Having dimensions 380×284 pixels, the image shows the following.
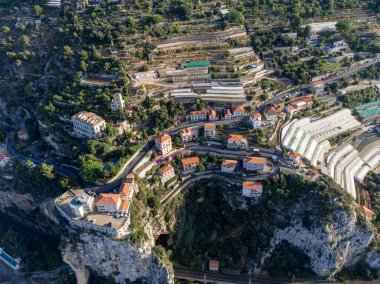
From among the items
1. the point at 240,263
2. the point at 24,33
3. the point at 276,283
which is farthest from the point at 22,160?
the point at 276,283

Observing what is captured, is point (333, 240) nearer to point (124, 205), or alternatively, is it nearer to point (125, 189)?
point (124, 205)

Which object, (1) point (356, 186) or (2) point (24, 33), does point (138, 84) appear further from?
(1) point (356, 186)

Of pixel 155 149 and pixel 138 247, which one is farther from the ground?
pixel 155 149

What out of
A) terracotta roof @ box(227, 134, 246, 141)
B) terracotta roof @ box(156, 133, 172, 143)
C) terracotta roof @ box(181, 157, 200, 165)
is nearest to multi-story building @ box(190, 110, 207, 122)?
terracotta roof @ box(227, 134, 246, 141)

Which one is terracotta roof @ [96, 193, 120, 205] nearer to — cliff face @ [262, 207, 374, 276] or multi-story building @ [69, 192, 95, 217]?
multi-story building @ [69, 192, 95, 217]

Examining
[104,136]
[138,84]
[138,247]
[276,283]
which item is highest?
[138,84]

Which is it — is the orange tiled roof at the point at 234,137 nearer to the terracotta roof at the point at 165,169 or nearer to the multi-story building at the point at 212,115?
the multi-story building at the point at 212,115

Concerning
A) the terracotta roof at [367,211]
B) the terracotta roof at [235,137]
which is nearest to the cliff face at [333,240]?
the terracotta roof at [367,211]

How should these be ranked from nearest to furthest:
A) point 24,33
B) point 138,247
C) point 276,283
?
1. point 138,247
2. point 276,283
3. point 24,33
